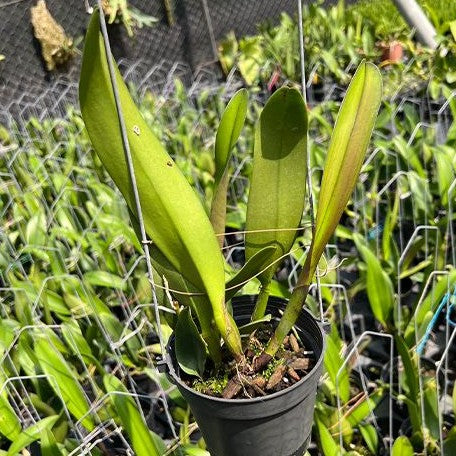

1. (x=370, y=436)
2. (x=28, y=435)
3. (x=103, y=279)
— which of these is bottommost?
(x=370, y=436)

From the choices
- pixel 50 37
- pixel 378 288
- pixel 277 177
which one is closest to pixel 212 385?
pixel 277 177

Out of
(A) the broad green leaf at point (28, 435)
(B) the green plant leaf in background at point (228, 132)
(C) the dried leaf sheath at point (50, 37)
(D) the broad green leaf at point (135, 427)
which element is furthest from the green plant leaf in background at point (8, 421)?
(C) the dried leaf sheath at point (50, 37)

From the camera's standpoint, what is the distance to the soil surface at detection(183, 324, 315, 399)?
477 mm

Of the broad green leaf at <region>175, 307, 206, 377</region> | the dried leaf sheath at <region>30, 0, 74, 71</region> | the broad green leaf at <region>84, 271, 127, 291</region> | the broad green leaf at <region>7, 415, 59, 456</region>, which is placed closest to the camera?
the broad green leaf at <region>175, 307, 206, 377</region>

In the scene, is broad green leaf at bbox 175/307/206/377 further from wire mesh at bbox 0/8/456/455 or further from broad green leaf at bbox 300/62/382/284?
wire mesh at bbox 0/8/456/455

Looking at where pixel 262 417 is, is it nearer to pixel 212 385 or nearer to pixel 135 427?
pixel 212 385

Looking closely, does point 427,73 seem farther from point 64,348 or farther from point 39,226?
point 64,348

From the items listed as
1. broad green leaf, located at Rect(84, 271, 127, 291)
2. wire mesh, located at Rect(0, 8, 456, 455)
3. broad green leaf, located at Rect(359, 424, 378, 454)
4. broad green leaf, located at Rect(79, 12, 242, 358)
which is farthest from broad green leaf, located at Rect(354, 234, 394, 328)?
broad green leaf, located at Rect(79, 12, 242, 358)

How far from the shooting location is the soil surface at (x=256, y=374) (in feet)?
1.57

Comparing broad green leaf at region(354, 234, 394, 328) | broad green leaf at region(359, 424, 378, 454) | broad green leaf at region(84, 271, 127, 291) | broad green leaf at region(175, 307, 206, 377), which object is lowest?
broad green leaf at region(359, 424, 378, 454)

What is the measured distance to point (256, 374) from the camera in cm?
50

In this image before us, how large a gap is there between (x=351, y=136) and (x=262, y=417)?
235 mm

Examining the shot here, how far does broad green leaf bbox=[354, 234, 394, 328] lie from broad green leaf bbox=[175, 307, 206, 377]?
1.91ft

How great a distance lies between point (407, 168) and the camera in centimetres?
137
